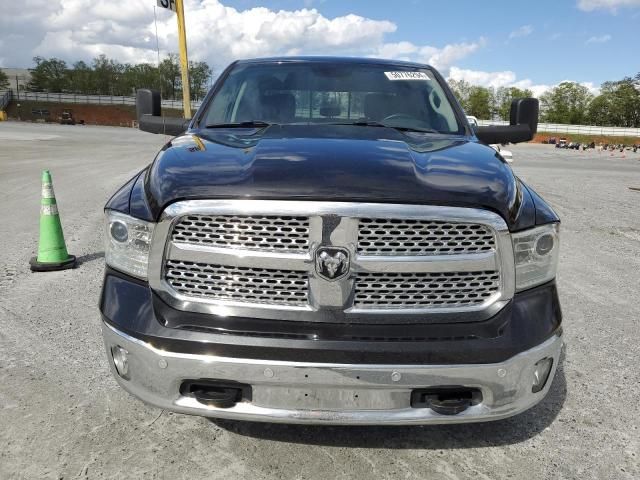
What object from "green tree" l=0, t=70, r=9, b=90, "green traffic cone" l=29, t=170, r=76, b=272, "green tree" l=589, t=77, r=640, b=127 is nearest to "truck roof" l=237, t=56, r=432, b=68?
"green traffic cone" l=29, t=170, r=76, b=272

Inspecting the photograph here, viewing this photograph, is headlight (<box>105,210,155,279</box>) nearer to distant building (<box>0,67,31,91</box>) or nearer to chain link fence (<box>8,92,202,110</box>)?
chain link fence (<box>8,92,202,110</box>)

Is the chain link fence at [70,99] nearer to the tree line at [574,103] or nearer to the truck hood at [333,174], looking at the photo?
the tree line at [574,103]

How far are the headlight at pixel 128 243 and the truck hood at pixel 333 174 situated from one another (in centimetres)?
10

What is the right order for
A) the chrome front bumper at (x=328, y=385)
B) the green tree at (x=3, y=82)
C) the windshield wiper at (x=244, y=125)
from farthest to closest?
the green tree at (x=3, y=82)
the windshield wiper at (x=244, y=125)
the chrome front bumper at (x=328, y=385)

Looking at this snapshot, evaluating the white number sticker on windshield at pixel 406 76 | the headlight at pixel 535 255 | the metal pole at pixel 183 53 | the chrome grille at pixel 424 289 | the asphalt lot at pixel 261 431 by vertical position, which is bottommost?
the asphalt lot at pixel 261 431

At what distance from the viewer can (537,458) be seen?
246 centimetres

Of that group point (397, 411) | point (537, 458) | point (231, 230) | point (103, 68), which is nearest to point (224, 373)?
point (231, 230)

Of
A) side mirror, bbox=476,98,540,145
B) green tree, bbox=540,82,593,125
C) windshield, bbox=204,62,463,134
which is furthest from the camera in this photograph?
green tree, bbox=540,82,593,125

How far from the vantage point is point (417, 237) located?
2.06 metres

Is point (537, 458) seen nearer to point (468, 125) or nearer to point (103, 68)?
point (468, 125)

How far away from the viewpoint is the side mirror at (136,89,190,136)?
363 centimetres

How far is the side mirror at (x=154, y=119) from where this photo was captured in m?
3.63

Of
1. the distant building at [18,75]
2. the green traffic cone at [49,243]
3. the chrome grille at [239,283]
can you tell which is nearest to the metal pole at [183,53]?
the green traffic cone at [49,243]

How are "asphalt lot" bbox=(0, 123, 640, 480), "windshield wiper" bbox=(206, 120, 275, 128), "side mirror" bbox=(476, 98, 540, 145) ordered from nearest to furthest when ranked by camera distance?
"asphalt lot" bbox=(0, 123, 640, 480) → "windshield wiper" bbox=(206, 120, 275, 128) → "side mirror" bbox=(476, 98, 540, 145)
